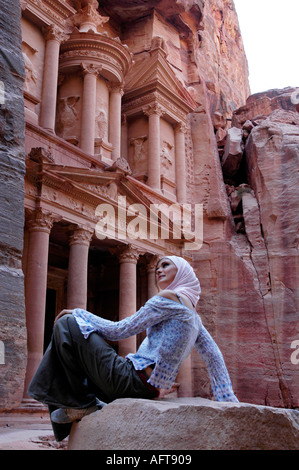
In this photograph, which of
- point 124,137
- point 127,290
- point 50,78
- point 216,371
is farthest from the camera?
point 124,137

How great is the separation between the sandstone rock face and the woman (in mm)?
400

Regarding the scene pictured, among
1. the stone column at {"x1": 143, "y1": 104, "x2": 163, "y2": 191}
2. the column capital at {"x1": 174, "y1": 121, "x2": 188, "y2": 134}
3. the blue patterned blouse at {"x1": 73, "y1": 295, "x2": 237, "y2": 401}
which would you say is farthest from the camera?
the column capital at {"x1": 174, "y1": 121, "x2": 188, "y2": 134}

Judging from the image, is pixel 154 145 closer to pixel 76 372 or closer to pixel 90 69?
pixel 90 69

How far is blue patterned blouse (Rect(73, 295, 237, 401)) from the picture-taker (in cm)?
339

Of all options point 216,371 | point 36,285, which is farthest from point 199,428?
point 36,285

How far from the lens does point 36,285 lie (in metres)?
12.1

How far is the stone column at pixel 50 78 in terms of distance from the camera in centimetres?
1576

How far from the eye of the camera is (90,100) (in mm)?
17594

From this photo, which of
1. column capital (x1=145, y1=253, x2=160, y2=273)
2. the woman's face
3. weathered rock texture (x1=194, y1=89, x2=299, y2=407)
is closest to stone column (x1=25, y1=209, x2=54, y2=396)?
column capital (x1=145, y1=253, x2=160, y2=273)

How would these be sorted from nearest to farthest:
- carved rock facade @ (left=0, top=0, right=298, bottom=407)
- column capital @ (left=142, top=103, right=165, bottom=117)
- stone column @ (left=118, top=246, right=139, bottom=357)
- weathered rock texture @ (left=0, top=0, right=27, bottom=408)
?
weathered rock texture @ (left=0, top=0, right=27, bottom=408)
carved rock facade @ (left=0, top=0, right=298, bottom=407)
stone column @ (left=118, top=246, right=139, bottom=357)
column capital @ (left=142, top=103, right=165, bottom=117)

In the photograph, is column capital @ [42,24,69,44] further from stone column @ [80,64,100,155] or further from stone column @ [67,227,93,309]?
stone column @ [67,227,93,309]

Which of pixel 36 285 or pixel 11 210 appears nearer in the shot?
pixel 11 210

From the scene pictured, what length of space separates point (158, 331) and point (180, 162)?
59.9 ft

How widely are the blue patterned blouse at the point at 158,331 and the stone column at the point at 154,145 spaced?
618 inches
